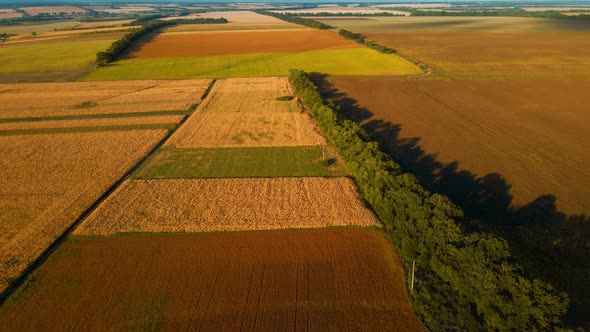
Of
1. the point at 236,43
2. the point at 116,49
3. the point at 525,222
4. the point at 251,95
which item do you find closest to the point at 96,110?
the point at 251,95

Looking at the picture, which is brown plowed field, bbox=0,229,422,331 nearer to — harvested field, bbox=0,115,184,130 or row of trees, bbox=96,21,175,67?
harvested field, bbox=0,115,184,130

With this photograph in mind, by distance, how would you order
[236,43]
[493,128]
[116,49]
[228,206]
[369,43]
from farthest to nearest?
[236,43]
[369,43]
[116,49]
[493,128]
[228,206]

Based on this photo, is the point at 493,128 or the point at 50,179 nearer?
the point at 50,179

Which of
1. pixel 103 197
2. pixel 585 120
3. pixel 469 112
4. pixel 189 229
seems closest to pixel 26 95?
pixel 103 197

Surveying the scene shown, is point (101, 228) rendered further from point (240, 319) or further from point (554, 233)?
point (554, 233)

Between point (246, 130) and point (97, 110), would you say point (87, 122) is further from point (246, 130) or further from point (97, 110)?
point (246, 130)

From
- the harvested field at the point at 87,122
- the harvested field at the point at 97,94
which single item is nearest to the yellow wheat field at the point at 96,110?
the harvested field at the point at 97,94

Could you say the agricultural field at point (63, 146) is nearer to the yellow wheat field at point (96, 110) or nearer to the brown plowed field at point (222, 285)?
the yellow wheat field at point (96, 110)
